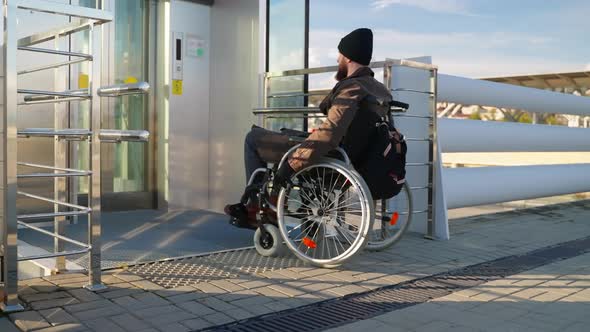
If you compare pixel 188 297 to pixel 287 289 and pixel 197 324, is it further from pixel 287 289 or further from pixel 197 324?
pixel 287 289

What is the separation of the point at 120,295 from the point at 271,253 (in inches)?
50.3

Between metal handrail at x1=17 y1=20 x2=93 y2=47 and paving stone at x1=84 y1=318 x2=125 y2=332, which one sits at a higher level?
metal handrail at x1=17 y1=20 x2=93 y2=47

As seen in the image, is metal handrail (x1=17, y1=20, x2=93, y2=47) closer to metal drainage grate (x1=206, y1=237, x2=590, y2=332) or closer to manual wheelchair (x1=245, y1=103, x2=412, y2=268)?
manual wheelchair (x1=245, y1=103, x2=412, y2=268)

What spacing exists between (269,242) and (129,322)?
1599 mm

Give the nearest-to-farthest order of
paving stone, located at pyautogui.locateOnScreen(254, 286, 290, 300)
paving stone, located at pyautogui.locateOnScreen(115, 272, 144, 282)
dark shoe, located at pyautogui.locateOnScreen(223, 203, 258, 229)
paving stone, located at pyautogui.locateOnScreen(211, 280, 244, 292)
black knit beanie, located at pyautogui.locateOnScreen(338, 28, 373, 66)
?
1. paving stone, located at pyautogui.locateOnScreen(254, 286, 290, 300)
2. paving stone, located at pyautogui.locateOnScreen(211, 280, 244, 292)
3. paving stone, located at pyautogui.locateOnScreen(115, 272, 144, 282)
4. black knit beanie, located at pyautogui.locateOnScreen(338, 28, 373, 66)
5. dark shoe, located at pyautogui.locateOnScreen(223, 203, 258, 229)

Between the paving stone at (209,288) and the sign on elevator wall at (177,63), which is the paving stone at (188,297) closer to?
the paving stone at (209,288)

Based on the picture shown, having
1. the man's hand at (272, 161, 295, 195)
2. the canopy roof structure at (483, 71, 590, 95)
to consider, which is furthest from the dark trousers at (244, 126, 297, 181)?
the canopy roof structure at (483, 71, 590, 95)

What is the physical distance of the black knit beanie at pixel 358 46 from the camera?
421 cm

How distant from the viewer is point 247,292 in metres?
3.49

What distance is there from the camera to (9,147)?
2984 millimetres

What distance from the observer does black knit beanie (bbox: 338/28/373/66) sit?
166 inches

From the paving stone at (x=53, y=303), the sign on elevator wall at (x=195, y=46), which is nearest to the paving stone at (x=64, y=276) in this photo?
the paving stone at (x=53, y=303)

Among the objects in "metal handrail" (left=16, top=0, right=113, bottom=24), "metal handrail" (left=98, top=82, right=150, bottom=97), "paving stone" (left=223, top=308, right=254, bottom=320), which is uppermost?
"metal handrail" (left=16, top=0, right=113, bottom=24)

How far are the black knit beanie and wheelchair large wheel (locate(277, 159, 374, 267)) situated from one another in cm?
77
